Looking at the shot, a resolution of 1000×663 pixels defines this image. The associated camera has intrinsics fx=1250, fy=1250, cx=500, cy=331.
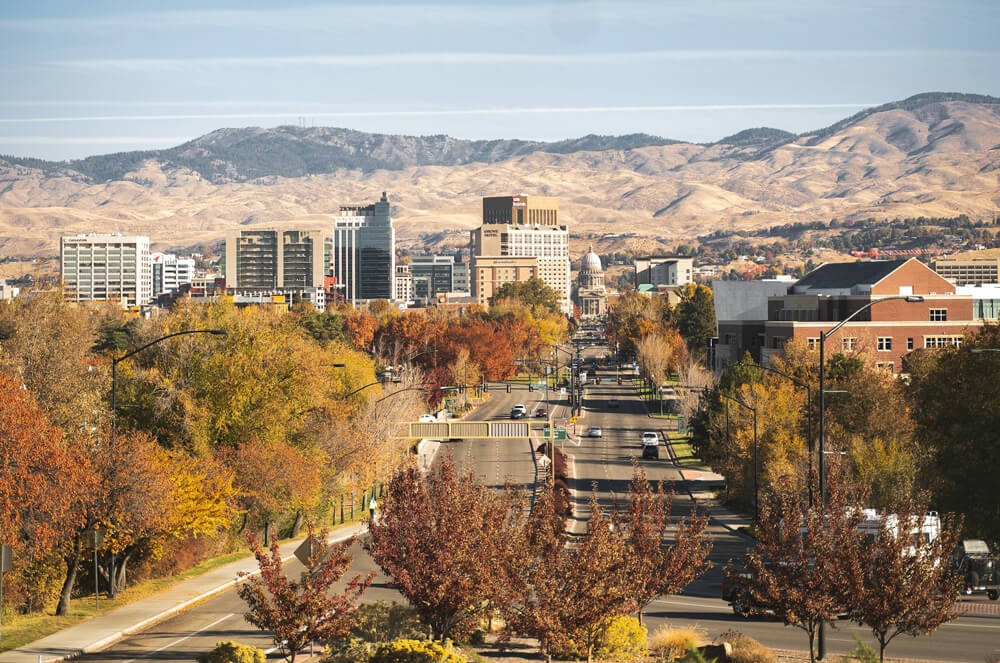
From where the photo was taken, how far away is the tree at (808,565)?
27719mm

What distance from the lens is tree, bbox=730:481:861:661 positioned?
90.9 ft

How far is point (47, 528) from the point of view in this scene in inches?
1436

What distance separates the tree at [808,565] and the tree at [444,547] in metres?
5.98

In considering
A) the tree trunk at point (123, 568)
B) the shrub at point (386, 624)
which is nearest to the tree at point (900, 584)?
the shrub at point (386, 624)

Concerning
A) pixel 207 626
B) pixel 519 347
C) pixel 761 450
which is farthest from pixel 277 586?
pixel 519 347

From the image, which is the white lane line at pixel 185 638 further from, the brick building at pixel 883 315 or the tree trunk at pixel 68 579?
the brick building at pixel 883 315

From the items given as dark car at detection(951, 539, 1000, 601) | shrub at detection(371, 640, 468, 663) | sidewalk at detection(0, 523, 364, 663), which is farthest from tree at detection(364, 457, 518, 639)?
dark car at detection(951, 539, 1000, 601)

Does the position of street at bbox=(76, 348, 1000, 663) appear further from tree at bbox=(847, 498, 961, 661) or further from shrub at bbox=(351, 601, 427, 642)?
tree at bbox=(847, 498, 961, 661)

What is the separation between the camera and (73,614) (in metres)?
40.2

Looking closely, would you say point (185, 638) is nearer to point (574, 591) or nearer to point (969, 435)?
point (574, 591)

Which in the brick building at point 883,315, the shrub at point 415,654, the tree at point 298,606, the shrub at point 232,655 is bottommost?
the shrub at point 232,655

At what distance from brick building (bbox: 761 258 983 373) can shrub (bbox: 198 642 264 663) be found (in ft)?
253

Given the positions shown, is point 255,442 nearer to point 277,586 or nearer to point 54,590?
point 54,590

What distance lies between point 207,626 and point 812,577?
62.7 feet
